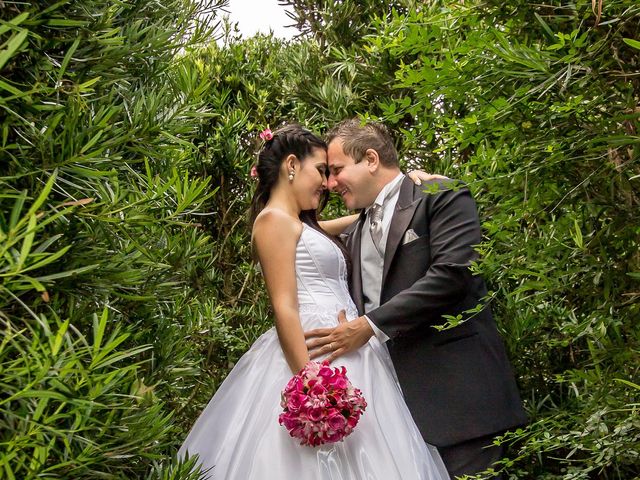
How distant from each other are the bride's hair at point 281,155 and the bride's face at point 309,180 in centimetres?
3

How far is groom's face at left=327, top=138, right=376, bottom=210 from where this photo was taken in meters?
3.98

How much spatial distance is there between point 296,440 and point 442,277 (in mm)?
921

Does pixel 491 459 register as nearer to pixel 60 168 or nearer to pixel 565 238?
pixel 565 238

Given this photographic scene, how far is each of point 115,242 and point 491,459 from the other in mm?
2028

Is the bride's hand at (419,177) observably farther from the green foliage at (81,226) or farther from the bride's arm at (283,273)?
the green foliage at (81,226)

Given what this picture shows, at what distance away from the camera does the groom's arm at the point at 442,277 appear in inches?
137

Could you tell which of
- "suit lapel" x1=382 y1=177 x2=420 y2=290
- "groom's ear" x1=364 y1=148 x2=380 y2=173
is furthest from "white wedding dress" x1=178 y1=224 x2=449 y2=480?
"groom's ear" x1=364 y1=148 x2=380 y2=173

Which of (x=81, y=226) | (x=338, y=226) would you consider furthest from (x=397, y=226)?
(x=81, y=226)

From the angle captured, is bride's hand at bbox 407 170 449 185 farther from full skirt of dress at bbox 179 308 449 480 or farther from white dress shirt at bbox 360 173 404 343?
full skirt of dress at bbox 179 308 449 480

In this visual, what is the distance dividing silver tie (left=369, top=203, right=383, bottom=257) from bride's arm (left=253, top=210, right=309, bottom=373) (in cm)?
39

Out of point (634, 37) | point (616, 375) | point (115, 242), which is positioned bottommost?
point (616, 375)

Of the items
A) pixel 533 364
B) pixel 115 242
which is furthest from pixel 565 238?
pixel 533 364

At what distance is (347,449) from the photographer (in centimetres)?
325

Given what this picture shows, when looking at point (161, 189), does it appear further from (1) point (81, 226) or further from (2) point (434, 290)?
(2) point (434, 290)
